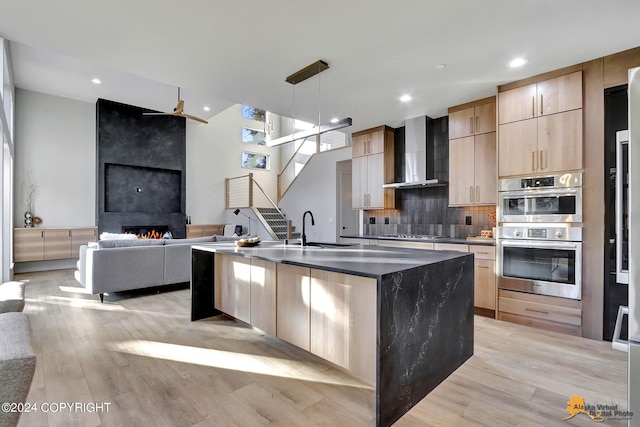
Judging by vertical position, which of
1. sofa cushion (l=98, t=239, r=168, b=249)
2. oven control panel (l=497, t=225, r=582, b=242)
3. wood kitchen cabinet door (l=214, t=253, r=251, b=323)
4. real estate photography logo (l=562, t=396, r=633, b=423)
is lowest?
real estate photography logo (l=562, t=396, r=633, b=423)

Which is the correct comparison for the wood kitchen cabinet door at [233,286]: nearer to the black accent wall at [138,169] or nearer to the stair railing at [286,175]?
the black accent wall at [138,169]

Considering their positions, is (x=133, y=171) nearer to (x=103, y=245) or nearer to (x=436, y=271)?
(x=103, y=245)

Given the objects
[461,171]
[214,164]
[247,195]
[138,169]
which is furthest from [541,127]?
[214,164]

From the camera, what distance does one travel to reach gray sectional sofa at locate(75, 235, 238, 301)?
13.8 ft

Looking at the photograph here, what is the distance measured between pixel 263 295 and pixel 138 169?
675 cm

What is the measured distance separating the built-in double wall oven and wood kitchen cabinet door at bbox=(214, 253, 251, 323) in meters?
2.94

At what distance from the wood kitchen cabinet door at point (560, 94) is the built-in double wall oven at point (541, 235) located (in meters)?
0.72

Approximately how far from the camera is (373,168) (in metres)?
5.53

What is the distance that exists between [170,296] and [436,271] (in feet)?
13.1

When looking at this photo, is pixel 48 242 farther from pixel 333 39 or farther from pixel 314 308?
pixel 333 39

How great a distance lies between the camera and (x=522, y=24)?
2.55 metres

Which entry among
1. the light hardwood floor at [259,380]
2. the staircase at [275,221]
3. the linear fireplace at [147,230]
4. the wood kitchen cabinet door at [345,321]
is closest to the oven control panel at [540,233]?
the light hardwood floor at [259,380]

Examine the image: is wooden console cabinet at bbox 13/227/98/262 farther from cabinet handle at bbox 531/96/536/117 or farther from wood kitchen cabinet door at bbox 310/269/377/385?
cabinet handle at bbox 531/96/536/117

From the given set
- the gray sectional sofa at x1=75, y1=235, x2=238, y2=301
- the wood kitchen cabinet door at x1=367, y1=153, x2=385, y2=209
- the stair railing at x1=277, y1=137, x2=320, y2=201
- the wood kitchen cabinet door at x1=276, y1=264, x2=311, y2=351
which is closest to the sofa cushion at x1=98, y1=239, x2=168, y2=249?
the gray sectional sofa at x1=75, y1=235, x2=238, y2=301
